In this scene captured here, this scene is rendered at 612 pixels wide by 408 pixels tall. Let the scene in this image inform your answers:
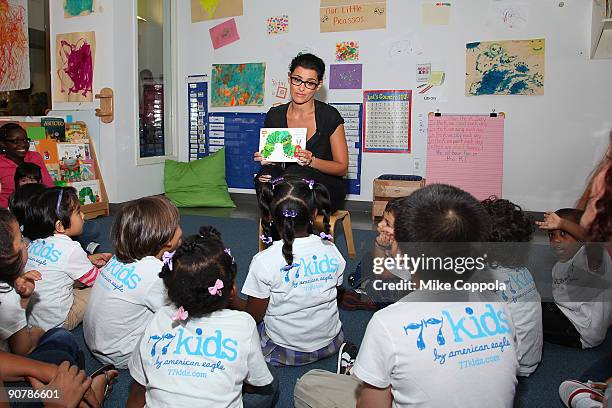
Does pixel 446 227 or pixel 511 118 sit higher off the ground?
pixel 511 118

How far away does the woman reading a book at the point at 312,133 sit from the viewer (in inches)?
111

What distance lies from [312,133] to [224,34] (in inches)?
84.2

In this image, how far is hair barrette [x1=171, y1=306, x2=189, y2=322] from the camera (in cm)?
109

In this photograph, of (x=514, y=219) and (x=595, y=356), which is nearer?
(x=514, y=219)

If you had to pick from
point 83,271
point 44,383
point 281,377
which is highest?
point 83,271

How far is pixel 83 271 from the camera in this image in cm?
176

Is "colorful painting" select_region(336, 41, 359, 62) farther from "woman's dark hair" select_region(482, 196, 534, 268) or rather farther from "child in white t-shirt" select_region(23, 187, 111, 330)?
"woman's dark hair" select_region(482, 196, 534, 268)

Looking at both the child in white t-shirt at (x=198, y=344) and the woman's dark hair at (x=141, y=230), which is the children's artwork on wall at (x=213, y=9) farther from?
the child in white t-shirt at (x=198, y=344)

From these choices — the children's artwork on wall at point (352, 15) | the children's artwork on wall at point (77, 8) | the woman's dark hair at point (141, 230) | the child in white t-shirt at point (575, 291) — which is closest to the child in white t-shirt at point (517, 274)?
the child in white t-shirt at point (575, 291)

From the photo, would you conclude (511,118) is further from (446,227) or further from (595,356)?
(446,227)

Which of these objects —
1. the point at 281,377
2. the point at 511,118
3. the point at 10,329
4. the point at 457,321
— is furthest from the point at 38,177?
the point at 511,118

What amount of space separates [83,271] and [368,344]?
1.19m

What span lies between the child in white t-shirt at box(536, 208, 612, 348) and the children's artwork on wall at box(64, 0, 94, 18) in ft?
12.3

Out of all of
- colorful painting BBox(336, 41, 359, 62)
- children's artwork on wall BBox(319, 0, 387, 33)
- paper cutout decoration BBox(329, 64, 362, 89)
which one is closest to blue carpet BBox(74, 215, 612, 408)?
paper cutout decoration BBox(329, 64, 362, 89)
